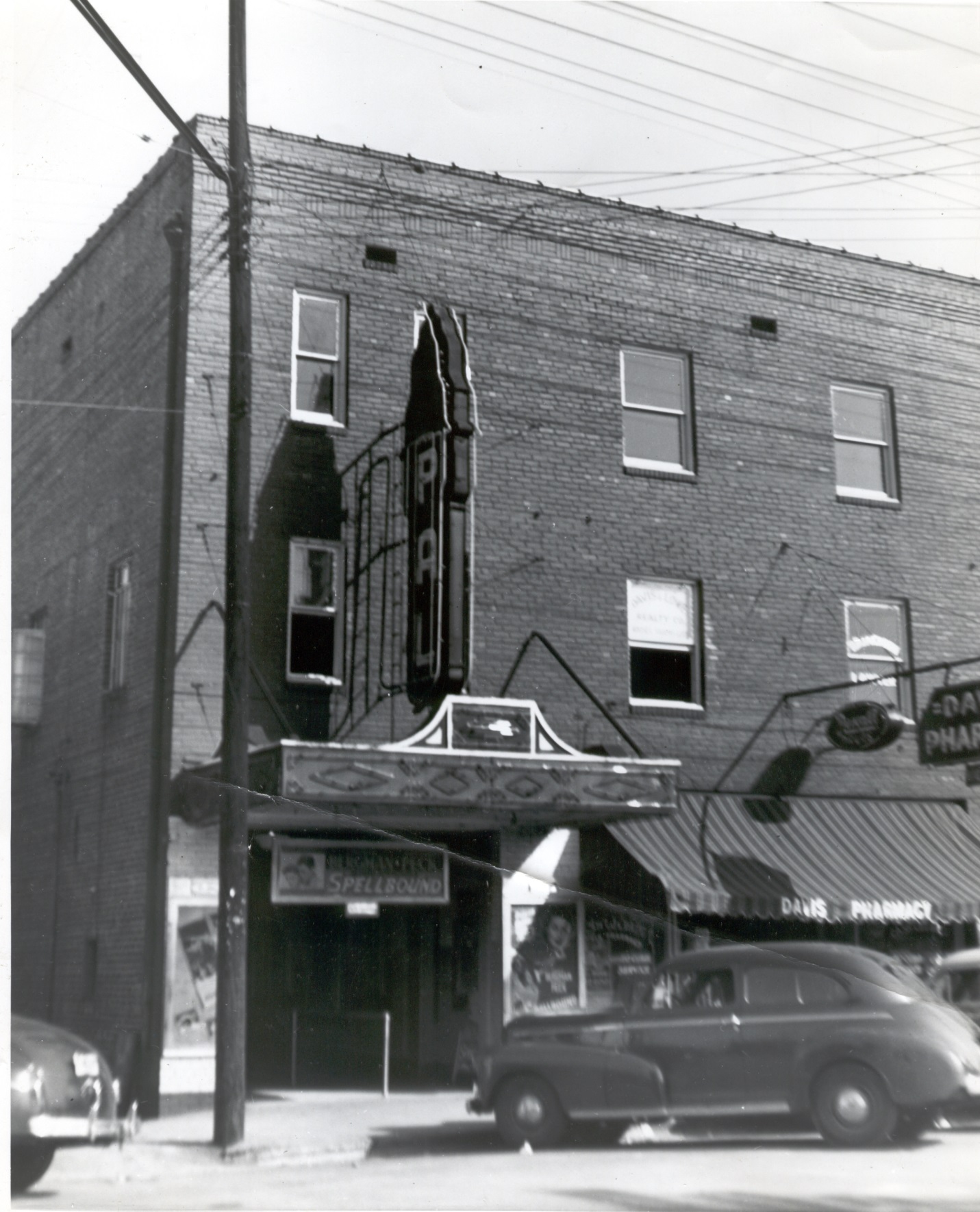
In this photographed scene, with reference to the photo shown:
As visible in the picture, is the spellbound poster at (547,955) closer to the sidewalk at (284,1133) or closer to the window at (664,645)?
the sidewalk at (284,1133)

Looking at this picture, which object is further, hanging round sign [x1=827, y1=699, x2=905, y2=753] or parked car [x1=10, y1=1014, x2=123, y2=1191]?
parked car [x1=10, y1=1014, x2=123, y2=1191]

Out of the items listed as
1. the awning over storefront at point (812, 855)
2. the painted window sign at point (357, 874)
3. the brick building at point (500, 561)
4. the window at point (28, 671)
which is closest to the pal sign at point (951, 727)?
the brick building at point (500, 561)

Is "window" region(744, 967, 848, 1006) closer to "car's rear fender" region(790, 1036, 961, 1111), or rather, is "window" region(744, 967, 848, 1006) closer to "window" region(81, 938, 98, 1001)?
"car's rear fender" region(790, 1036, 961, 1111)

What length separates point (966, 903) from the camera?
4734 mm

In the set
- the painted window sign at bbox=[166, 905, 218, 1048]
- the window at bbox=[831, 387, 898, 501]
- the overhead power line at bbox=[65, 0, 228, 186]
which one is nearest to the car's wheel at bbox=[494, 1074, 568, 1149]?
the painted window sign at bbox=[166, 905, 218, 1048]

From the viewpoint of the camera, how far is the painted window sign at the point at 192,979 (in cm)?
473

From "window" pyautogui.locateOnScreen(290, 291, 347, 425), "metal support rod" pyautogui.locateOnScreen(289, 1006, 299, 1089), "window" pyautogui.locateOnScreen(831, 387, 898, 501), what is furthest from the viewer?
"metal support rod" pyautogui.locateOnScreen(289, 1006, 299, 1089)

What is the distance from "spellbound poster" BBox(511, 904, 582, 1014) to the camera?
468cm

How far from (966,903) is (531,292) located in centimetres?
281

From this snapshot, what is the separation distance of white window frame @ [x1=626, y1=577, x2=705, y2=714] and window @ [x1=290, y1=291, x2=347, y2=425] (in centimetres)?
125

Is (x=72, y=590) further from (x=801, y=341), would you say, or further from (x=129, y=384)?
(x=801, y=341)

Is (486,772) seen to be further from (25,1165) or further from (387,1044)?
(25,1165)

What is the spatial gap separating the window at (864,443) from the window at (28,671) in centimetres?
314

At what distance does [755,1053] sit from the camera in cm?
456
